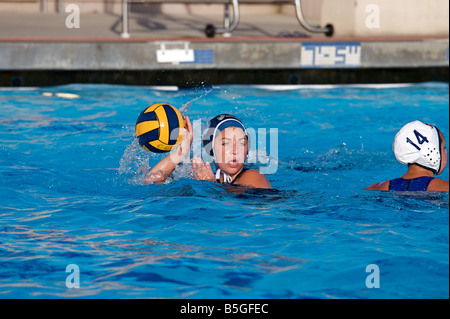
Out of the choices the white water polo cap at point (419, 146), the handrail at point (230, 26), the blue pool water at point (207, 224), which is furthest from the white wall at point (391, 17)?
the white water polo cap at point (419, 146)

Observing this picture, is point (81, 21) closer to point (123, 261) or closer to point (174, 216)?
point (174, 216)

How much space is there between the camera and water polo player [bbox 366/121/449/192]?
16.6 ft

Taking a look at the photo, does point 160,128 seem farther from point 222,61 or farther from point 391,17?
Answer: point 391,17

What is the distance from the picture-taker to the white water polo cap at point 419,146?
5074 mm

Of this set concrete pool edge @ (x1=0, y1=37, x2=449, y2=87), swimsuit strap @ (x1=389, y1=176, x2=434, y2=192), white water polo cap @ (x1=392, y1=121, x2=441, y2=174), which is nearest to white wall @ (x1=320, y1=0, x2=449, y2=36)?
concrete pool edge @ (x1=0, y1=37, x2=449, y2=87)

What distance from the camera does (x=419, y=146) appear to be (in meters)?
5.07

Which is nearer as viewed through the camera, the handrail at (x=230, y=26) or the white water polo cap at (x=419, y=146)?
the white water polo cap at (x=419, y=146)

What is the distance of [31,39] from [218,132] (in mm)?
5680

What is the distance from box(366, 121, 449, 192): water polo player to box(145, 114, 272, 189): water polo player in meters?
1.09

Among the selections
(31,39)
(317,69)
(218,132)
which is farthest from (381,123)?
(31,39)

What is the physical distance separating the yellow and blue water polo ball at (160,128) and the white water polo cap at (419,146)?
169 centimetres

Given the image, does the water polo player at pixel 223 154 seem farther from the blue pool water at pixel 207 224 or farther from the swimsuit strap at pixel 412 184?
the swimsuit strap at pixel 412 184

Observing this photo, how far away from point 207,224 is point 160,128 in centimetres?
87
